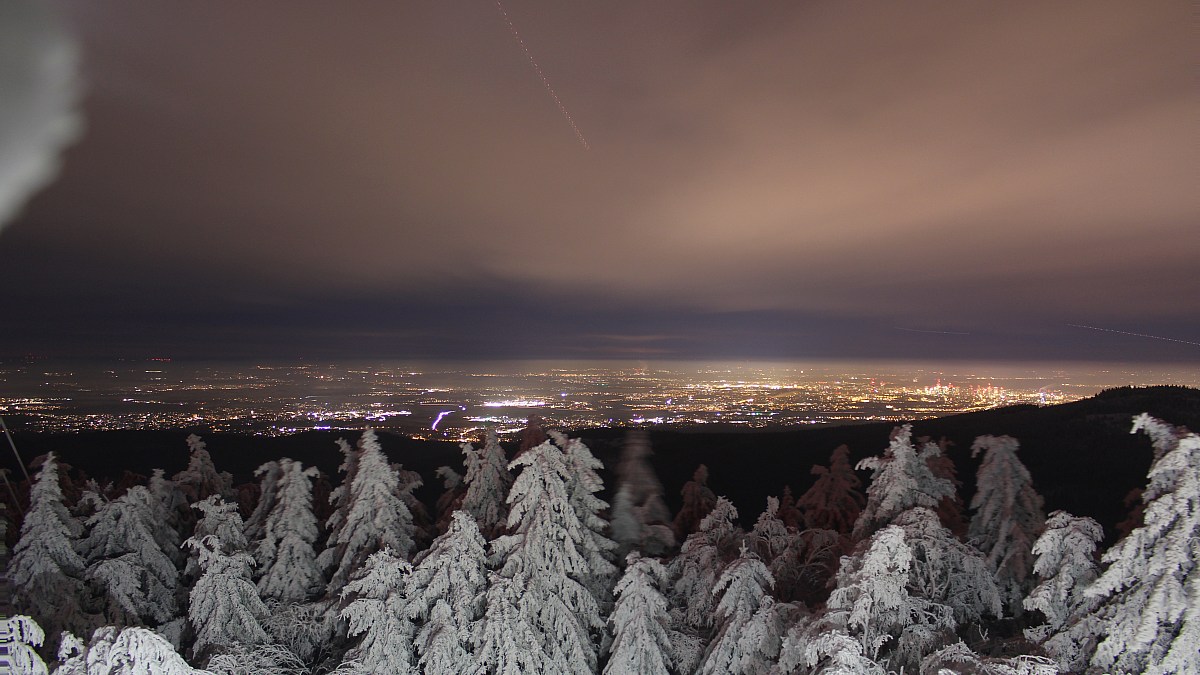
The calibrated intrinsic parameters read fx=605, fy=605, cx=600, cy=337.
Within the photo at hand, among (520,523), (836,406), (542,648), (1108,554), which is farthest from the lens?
(836,406)

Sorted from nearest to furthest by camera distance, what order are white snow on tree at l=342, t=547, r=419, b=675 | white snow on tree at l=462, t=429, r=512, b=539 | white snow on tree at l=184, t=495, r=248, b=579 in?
white snow on tree at l=342, t=547, r=419, b=675
white snow on tree at l=184, t=495, r=248, b=579
white snow on tree at l=462, t=429, r=512, b=539

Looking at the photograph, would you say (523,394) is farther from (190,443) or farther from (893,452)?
(893,452)

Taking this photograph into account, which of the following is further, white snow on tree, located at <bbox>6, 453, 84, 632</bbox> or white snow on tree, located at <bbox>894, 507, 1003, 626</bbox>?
white snow on tree, located at <bbox>6, 453, 84, 632</bbox>

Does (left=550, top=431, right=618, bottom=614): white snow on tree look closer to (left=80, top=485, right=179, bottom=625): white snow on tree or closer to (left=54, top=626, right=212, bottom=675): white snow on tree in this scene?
(left=54, top=626, right=212, bottom=675): white snow on tree

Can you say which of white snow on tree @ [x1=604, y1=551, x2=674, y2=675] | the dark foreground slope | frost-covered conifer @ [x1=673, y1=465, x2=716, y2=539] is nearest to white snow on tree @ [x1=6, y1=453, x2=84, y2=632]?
white snow on tree @ [x1=604, y1=551, x2=674, y2=675]

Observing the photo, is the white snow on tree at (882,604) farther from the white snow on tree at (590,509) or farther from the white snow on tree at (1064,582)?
the white snow on tree at (590,509)

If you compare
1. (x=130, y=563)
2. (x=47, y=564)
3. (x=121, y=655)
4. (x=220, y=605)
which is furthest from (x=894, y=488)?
(x=47, y=564)

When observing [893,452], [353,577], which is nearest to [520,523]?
[353,577]
